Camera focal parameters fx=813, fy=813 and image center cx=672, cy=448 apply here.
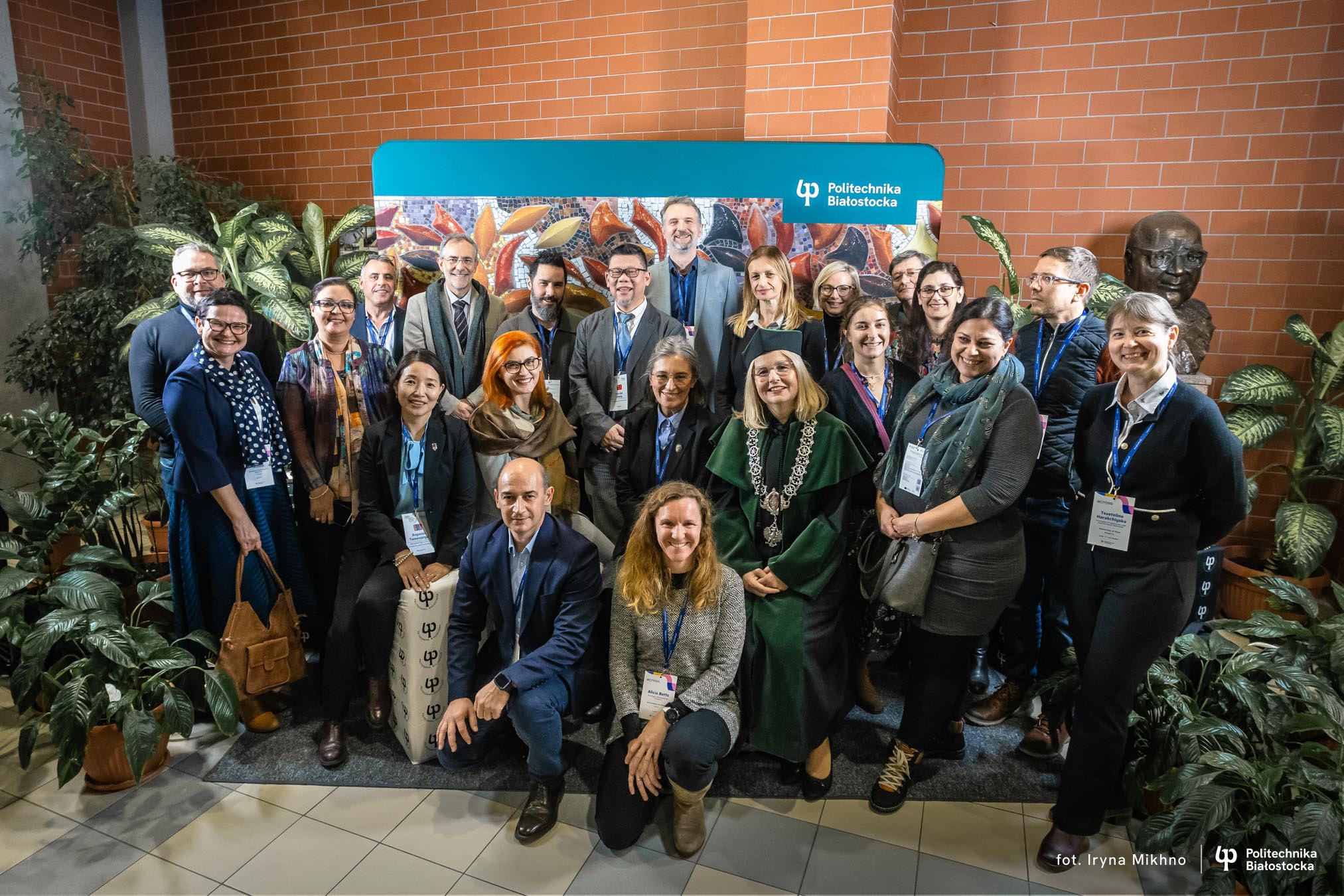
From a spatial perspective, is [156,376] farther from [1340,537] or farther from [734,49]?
[1340,537]

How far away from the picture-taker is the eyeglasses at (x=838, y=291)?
3.32m

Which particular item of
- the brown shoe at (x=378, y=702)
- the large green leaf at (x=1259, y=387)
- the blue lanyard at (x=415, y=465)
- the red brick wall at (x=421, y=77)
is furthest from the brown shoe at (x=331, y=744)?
the large green leaf at (x=1259, y=387)

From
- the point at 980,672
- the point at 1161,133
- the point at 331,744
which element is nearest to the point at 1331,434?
the point at 1161,133

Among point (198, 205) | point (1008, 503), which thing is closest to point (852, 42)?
point (1008, 503)

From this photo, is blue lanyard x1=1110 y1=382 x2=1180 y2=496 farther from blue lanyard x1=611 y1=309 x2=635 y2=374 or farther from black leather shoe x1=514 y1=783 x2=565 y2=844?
black leather shoe x1=514 y1=783 x2=565 y2=844

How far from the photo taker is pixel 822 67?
4230 millimetres

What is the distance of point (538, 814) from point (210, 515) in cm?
162

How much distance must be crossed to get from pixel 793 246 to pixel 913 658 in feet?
5.69

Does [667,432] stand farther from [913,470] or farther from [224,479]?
[224,479]

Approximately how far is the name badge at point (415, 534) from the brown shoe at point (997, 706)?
2187 millimetres

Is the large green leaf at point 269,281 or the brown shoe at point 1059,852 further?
the large green leaf at point 269,281

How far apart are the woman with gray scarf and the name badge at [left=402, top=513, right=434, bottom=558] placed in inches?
63.8

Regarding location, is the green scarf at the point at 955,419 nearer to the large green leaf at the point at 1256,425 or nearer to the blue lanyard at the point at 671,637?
the blue lanyard at the point at 671,637

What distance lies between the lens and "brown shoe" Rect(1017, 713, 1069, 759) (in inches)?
116
